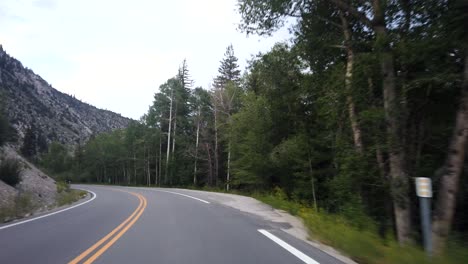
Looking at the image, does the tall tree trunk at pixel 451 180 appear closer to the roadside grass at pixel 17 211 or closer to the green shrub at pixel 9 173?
the roadside grass at pixel 17 211

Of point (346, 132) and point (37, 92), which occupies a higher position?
point (37, 92)

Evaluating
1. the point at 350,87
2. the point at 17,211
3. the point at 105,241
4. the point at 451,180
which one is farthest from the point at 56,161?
the point at 451,180

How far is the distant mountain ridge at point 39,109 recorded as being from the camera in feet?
374

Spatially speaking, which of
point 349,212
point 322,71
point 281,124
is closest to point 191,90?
point 281,124

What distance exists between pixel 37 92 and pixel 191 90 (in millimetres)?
103066

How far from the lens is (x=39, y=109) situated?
423 feet

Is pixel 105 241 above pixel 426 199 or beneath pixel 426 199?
beneath

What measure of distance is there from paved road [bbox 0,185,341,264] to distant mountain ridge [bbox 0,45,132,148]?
91.7m

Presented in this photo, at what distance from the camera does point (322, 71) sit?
52.0 ft

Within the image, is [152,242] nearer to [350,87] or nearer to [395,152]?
[395,152]

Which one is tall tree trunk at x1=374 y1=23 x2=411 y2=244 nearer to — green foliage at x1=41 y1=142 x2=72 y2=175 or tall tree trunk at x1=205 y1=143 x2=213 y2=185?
tall tree trunk at x1=205 y1=143 x2=213 y2=185

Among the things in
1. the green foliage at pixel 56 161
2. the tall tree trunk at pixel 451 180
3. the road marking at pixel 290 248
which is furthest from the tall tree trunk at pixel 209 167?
the green foliage at pixel 56 161

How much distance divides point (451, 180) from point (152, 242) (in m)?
6.32

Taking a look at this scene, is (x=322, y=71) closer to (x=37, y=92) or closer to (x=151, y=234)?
(x=151, y=234)
